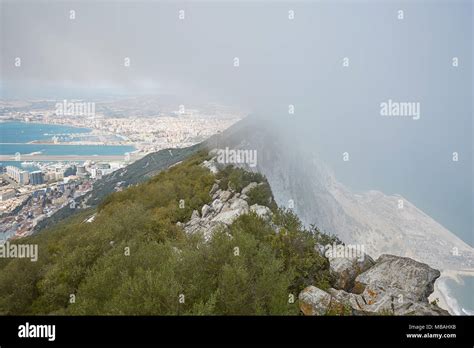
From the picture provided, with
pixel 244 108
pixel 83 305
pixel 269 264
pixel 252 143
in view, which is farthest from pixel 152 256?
pixel 244 108

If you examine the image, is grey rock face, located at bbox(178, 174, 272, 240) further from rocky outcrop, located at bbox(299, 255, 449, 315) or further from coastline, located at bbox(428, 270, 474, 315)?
coastline, located at bbox(428, 270, 474, 315)

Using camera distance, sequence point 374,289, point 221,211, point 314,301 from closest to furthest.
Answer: point 314,301
point 374,289
point 221,211

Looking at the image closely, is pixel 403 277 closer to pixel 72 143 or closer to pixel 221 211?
pixel 221 211

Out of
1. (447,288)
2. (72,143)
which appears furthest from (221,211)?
(447,288)

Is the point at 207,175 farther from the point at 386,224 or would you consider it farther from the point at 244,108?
the point at 386,224

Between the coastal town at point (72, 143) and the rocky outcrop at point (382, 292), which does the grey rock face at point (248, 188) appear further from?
the coastal town at point (72, 143)

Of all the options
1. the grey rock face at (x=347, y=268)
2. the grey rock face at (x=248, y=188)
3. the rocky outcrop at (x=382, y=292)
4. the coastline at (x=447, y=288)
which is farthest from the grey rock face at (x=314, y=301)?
the coastline at (x=447, y=288)
